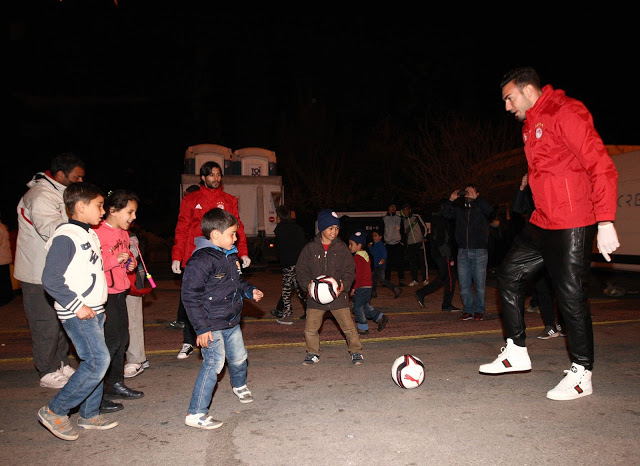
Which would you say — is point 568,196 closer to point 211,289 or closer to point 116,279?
point 211,289

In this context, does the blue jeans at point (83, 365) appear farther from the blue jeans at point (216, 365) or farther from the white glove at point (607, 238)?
the white glove at point (607, 238)

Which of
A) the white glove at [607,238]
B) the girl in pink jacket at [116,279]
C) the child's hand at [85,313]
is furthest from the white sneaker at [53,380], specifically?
the white glove at [607,238]

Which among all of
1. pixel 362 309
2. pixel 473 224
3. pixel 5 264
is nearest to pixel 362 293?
pixel 362 309

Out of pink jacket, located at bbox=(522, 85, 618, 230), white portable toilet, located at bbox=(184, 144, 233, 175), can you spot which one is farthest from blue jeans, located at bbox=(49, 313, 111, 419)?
white portable toilet, located at bbox=(184, 144, 233, 175)

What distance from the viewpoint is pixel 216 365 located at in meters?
4.05

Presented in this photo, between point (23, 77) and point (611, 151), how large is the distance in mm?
27439

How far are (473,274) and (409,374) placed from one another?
4089 millimetres

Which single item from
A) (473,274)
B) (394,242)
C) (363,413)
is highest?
(394,242)

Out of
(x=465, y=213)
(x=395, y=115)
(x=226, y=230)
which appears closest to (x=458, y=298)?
(x=465, y=213)

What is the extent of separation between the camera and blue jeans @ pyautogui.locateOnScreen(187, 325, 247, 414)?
3941 millimetres

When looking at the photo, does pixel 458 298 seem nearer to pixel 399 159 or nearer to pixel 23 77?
pixel 399 159

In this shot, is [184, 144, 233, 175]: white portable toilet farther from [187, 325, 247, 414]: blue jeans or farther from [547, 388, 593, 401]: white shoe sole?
[547, 388, 593, 401]: white shoe sole

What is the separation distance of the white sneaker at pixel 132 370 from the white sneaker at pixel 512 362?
349 centimetres

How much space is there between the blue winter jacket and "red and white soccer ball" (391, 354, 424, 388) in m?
1.57
